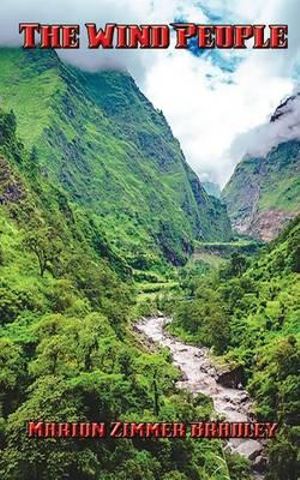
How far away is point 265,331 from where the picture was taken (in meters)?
91.2

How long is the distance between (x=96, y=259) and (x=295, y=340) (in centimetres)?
7505

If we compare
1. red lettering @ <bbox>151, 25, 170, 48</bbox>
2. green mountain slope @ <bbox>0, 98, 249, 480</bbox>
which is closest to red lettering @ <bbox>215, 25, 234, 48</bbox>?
red lettering @ <bbox>151, 25, 170, 48</bbox>

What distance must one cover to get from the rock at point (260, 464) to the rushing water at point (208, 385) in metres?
0.80

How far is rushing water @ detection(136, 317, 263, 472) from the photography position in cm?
6197

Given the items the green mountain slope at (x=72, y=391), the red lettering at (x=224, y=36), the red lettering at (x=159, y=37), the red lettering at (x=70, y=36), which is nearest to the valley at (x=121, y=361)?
the green mountain slope at (x=72, y=391)

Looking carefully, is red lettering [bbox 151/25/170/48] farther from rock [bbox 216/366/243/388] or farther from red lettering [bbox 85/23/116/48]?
rock [bbox 216/366/243/388]

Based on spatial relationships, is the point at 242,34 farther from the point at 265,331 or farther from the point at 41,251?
the point at 265,331

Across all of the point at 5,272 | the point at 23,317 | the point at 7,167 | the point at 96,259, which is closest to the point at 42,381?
the point at 23,317

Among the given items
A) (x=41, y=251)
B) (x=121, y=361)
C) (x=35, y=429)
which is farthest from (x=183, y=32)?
(x=41, y=251)

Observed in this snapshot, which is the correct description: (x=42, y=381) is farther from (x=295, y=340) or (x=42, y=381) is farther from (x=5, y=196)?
(x=5, y=196)

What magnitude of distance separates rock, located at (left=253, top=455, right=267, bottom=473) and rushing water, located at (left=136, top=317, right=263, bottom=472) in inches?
31.4

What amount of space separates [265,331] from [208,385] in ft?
45.8

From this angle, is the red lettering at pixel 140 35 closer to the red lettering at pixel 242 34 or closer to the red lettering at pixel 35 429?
the red lettering at pixel 242 34

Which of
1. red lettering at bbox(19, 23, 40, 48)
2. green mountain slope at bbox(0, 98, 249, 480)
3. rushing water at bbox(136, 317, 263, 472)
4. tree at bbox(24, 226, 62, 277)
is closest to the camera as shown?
red lettering at bbox(19, 23, 40, 48)
